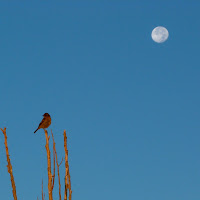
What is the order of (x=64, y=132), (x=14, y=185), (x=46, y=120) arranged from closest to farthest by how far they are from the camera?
(x=14, y=185) → (x=64, y=132) → (x=46, y=120)

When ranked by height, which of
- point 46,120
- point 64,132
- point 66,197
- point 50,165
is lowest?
point 66,197

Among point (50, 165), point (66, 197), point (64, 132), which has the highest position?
point (64, 132)

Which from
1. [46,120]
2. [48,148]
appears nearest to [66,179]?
[48,148]

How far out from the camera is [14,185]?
4.62 metres

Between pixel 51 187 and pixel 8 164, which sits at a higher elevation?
pixel 8 164

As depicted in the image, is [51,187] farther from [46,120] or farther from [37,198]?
[46,120]

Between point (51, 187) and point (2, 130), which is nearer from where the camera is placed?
point (51, 187)

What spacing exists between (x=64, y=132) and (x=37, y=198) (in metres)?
1.01

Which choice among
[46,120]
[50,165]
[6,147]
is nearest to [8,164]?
[6,147]

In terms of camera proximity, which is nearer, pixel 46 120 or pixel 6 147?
pixel 6 147

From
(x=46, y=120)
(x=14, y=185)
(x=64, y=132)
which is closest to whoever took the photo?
(x=14, y=185)

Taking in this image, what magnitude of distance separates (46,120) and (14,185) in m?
14.3

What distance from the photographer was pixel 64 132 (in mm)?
5105

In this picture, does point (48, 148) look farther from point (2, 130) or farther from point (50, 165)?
point (2, 130)
